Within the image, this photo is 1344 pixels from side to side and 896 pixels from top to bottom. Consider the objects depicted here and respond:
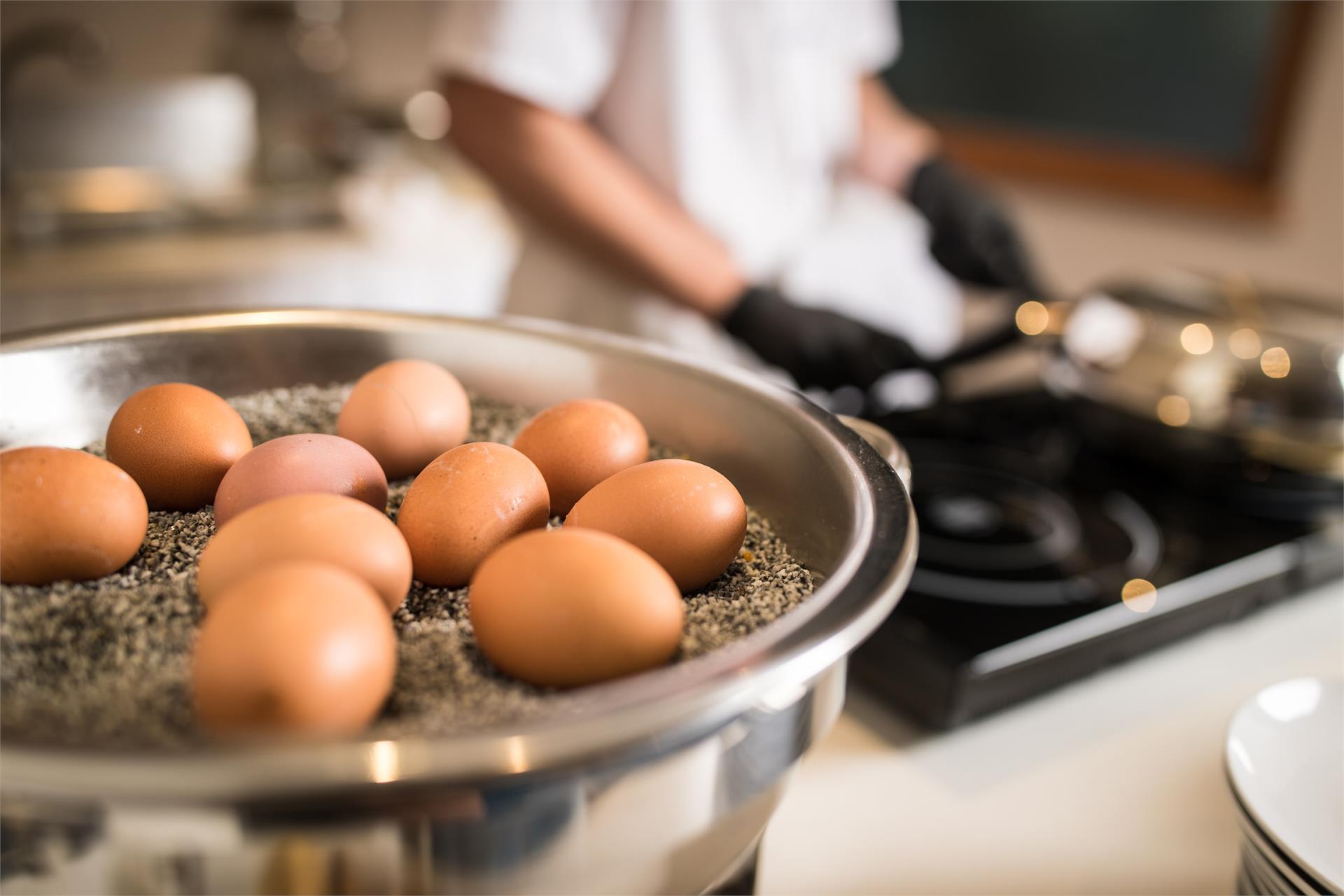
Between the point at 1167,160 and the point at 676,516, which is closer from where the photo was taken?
the point at 676,516

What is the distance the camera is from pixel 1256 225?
91.0 inches

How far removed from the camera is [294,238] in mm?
2086

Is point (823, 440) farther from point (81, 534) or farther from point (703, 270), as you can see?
point (703, 270)

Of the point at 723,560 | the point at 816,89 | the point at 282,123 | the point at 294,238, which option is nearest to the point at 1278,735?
the point at 723,560

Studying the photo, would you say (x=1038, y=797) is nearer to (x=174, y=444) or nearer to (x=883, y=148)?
(x=174, y=444)

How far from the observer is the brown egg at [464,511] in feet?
1.34

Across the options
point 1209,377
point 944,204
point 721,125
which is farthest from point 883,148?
point 1209,377

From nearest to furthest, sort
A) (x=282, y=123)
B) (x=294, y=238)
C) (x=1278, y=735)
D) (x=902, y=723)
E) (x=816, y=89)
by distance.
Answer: (x=1278, y=735)
(x=902, y=723)
(x=816, y=89)
(x=294, y=238)
(x=282, y=123)

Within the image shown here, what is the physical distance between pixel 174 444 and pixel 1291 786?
22.2 inches

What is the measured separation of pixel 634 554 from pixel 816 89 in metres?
1.14

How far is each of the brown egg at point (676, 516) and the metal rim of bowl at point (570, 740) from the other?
0.27 feet

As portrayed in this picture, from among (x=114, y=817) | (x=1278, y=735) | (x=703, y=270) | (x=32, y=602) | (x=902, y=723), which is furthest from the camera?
(x=703, y=270)

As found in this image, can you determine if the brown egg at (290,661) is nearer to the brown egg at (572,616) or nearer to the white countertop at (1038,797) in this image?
the brown egg at (572,616)

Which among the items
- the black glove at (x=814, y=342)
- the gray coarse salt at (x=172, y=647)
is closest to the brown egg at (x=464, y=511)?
the gray coarse salt at (x=172, y=647)
